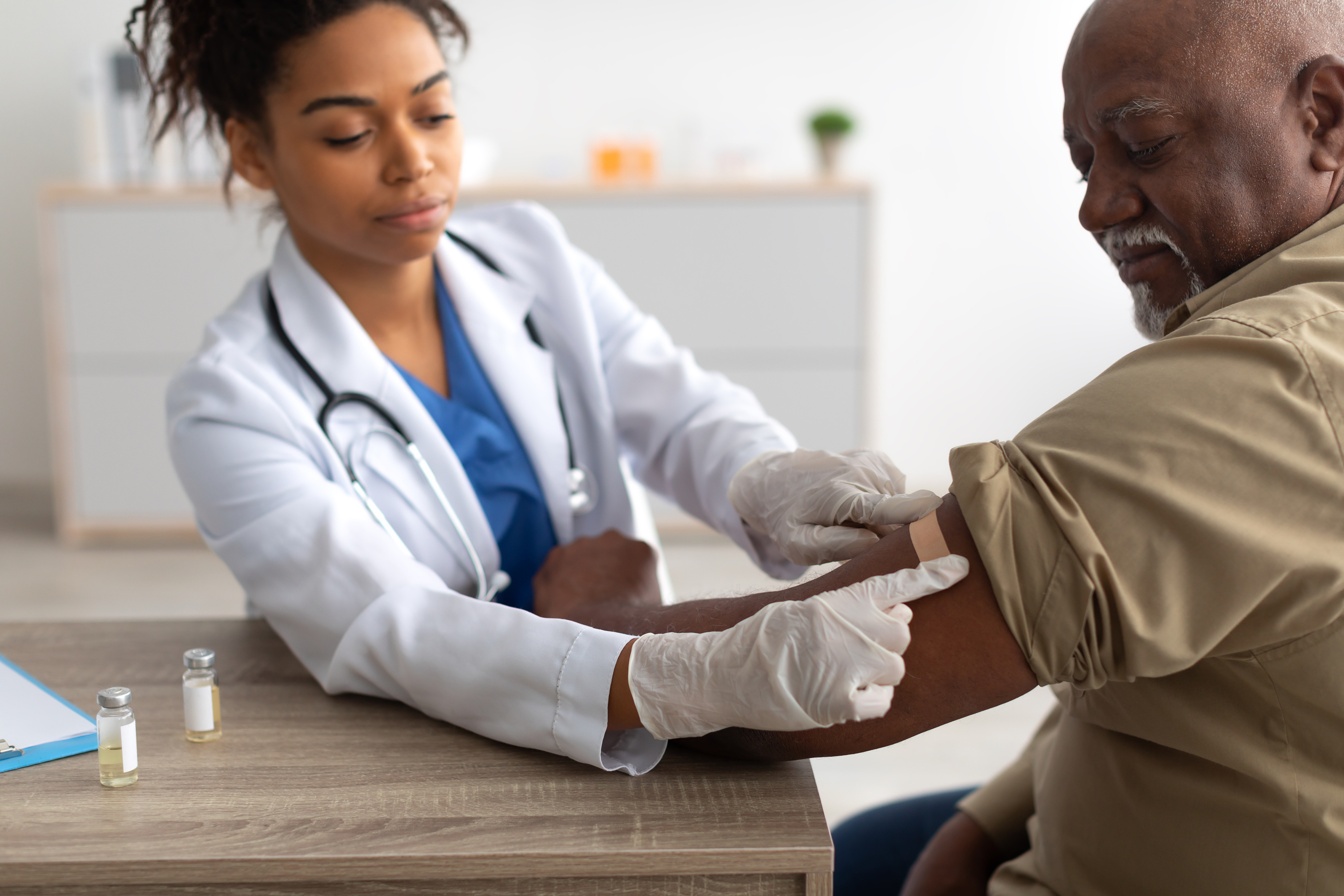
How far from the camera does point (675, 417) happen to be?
1.57 meters

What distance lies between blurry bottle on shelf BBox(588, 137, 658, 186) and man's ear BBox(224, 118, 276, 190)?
255cm

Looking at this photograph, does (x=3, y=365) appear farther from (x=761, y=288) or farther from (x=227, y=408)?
(x=227, y=408)

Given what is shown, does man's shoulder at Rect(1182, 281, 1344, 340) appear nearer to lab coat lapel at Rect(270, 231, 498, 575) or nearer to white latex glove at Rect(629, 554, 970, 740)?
white latex glove at Rect(629, 554, 970, 740)

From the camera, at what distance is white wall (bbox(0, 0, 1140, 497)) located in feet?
13.8

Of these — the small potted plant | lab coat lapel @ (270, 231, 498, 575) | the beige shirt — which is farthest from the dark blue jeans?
the small potted plant

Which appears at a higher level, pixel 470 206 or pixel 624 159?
pixel 624 159

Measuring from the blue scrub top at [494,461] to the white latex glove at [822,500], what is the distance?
12.8 inches

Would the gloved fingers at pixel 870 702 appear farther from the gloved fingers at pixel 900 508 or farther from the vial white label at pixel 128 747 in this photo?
the vial white label at pixel 128 747

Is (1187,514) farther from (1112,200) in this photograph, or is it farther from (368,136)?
(368,136)

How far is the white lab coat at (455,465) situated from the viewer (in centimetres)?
96

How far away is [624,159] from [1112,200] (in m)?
3.22

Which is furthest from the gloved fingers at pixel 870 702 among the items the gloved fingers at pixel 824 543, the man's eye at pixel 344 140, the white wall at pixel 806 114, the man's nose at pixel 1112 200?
the white wall at pixel 806 114

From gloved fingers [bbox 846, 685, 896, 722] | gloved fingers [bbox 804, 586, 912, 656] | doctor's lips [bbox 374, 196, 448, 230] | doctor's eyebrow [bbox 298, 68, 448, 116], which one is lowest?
gloved fingers [bbox 846, 685, 896, 722]

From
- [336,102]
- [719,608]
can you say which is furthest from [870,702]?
[336,102]
